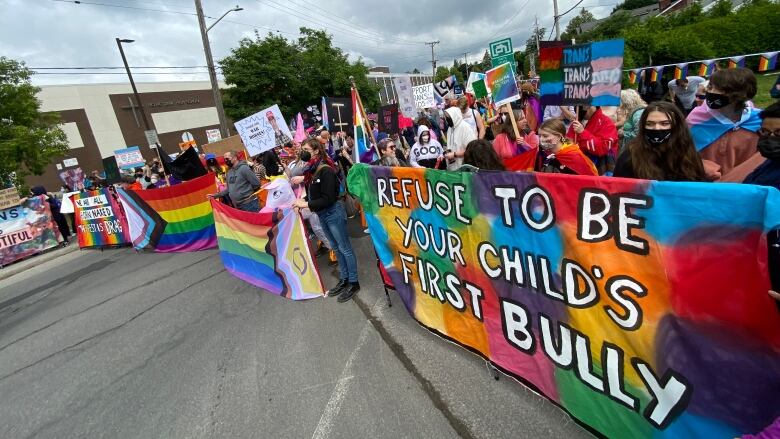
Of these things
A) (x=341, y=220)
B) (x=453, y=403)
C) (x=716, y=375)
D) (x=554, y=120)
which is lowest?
(x=453, y=403)

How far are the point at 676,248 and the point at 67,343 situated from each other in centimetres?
620

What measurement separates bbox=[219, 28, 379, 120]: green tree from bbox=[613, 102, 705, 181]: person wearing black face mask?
30.6m

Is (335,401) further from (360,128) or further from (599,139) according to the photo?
(360,128)

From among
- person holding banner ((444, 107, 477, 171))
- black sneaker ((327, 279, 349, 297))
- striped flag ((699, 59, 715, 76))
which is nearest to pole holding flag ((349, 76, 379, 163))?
person holding banner ((444, 107, 477, 171))

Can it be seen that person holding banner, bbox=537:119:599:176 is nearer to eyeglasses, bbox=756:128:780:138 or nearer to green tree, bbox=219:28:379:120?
eyeglasses, bbox=756:128:780:138

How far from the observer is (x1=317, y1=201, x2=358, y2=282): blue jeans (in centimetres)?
439

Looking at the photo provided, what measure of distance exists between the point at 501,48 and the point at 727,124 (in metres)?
6.48

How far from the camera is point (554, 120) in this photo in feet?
11.0

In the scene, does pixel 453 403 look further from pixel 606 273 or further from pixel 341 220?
pixel 341 220

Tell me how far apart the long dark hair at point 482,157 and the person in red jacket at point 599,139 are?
1550 mm

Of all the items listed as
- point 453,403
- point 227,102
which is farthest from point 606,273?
point 227,102

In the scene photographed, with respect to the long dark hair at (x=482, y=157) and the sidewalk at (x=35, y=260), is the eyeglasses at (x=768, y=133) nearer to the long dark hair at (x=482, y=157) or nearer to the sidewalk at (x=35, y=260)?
the long dark hair at (x=482, y=157)

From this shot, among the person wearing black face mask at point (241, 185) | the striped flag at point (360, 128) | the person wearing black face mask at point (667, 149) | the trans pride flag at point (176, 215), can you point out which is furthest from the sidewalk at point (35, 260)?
the person wearing black face mask at point (667, 149)

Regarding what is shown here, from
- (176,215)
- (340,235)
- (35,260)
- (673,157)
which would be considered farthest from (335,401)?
(35,260)
